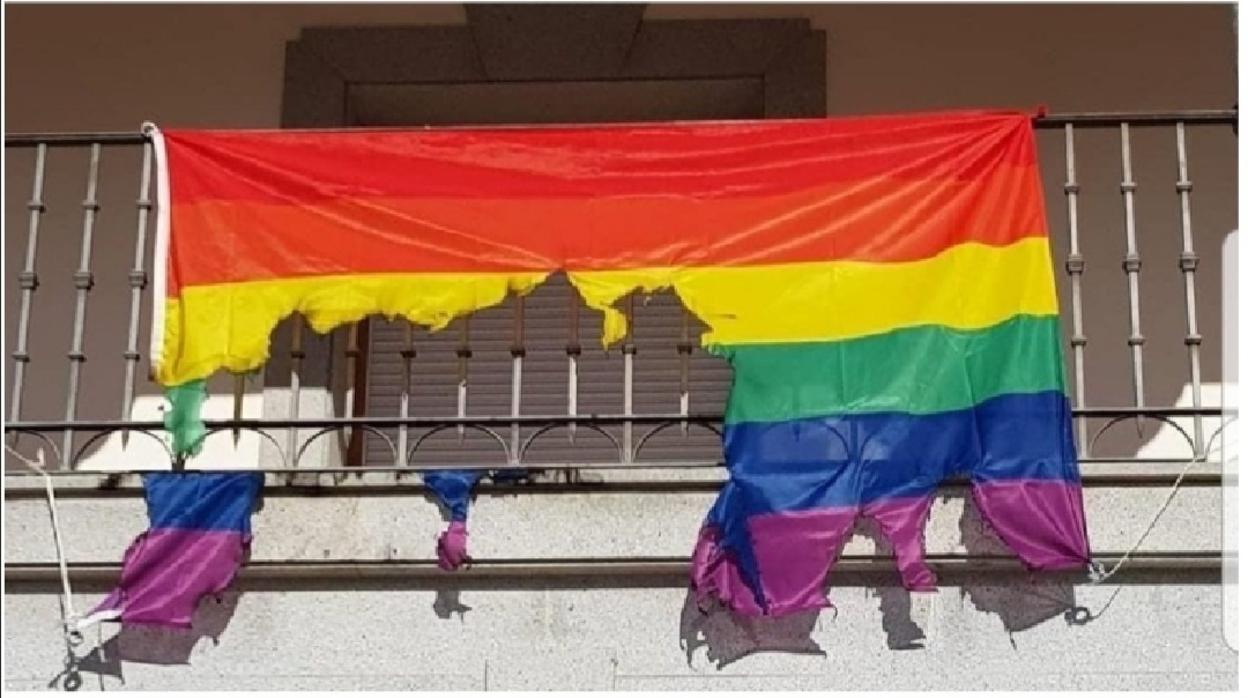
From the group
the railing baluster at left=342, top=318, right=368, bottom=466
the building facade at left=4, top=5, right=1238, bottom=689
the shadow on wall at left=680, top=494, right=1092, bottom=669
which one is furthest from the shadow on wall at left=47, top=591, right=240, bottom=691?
the shadow on wall at left=680, top=494, right=1092, bottom=669

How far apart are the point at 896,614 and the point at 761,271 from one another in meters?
1.08

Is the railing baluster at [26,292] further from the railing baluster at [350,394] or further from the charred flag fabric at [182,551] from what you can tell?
the railing baluster at [350,394]

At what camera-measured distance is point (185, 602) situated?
210 inches

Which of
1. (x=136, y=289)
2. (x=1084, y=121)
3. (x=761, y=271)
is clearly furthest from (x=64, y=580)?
(x=1084, y=121)

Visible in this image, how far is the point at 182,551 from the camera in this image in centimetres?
536

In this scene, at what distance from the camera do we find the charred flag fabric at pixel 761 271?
5.22 metres

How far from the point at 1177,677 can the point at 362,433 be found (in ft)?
10.8

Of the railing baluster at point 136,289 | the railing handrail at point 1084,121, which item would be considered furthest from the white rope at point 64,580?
the railing handrail at point 1084,121

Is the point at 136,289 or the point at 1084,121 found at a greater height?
the point at 1084,121

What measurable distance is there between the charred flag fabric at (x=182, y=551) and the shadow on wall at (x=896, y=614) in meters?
1.35

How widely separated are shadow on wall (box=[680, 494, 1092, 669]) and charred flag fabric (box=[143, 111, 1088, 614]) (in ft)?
0.29

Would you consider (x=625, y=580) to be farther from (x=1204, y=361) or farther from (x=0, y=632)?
(x=1204, y=361)

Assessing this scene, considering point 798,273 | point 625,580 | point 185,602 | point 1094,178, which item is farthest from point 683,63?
point 185,602

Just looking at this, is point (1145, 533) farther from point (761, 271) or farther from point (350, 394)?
point (350, 394)
